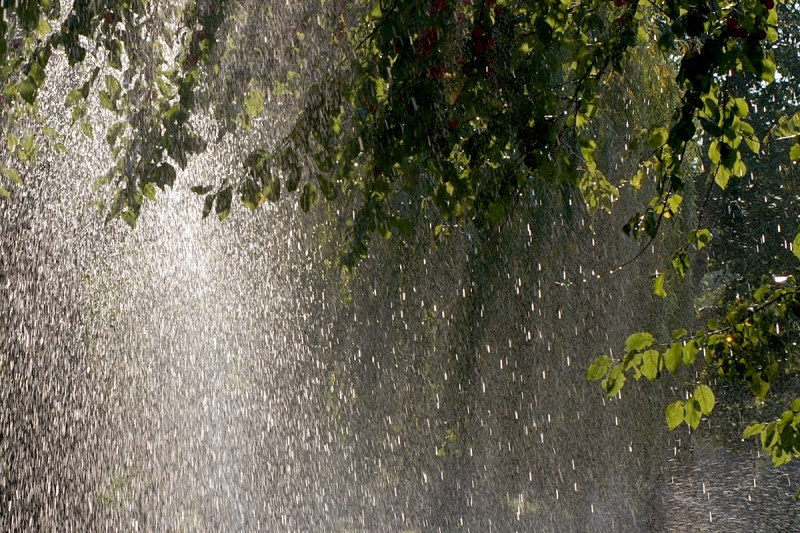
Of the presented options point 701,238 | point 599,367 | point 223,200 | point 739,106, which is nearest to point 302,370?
point 223,200

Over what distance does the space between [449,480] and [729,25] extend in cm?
711

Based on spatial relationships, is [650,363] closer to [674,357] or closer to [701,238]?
[674,357]

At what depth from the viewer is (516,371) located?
7703mm

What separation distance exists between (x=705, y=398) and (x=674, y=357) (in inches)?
4.9

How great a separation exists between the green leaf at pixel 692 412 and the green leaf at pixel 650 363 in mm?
95

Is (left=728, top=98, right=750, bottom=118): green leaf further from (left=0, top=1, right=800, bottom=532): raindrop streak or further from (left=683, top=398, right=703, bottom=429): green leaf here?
(left=0, top=1, right=800, bottom=532): raindrop streak

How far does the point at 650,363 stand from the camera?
91.0 inches

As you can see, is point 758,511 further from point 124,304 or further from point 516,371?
point 124,304

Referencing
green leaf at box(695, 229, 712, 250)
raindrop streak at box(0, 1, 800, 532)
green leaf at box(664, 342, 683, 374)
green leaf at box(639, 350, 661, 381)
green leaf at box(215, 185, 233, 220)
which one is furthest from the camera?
raindrop streak at box(0, 1, 800, 532)

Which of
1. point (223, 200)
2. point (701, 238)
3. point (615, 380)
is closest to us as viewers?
point (615, 380)

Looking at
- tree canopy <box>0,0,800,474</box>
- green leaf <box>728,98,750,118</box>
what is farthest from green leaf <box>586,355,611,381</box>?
green leaf <box>728,98,750,118</box>

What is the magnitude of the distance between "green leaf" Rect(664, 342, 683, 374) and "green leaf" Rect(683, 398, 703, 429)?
0.38 feet

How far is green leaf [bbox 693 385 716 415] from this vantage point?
2.24 meters

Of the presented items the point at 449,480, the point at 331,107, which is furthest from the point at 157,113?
the point at 449,480
